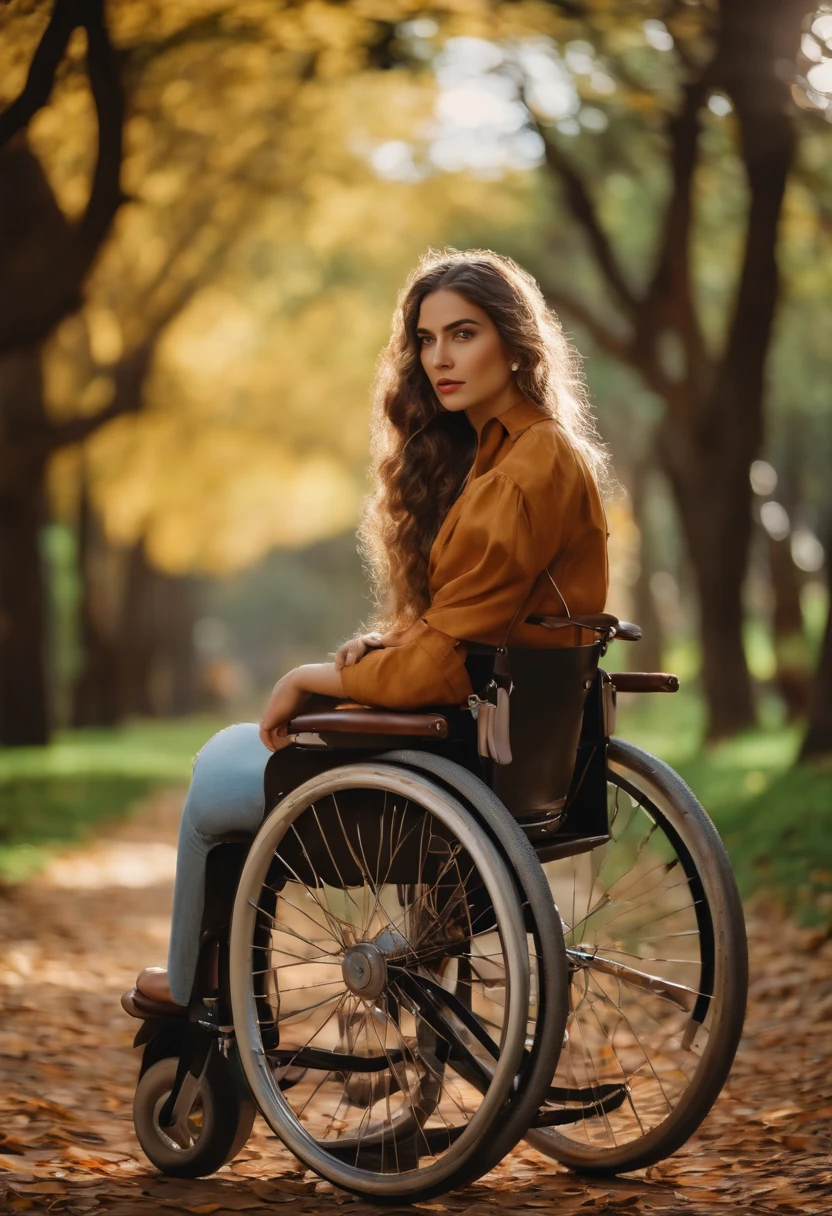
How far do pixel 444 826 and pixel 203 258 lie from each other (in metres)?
13.5

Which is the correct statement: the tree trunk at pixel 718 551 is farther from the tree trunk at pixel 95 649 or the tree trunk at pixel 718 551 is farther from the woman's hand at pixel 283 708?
the tree trunk at pixel 95 649

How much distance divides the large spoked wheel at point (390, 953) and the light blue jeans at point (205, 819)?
0.12 metres

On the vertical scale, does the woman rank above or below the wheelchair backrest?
above

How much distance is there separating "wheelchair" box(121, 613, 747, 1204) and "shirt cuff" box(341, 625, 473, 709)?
0.05 meters

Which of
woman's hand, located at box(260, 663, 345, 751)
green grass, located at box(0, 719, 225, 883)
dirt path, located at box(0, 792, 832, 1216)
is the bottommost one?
green grass, located at box(0, 719, 225, 883)

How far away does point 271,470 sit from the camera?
20.2 m

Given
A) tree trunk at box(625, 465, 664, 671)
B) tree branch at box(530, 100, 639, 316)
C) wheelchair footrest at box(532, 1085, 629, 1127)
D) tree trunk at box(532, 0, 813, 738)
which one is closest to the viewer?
wheelchair footrest at box(532, 1085, 629, 1127)

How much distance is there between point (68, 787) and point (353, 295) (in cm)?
865

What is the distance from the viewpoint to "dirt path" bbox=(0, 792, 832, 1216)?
3.03 metres

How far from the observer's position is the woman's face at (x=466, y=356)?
10.4 ft

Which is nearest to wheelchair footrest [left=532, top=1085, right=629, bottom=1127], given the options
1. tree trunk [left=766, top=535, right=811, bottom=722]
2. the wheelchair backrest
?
the wheelchair backrest

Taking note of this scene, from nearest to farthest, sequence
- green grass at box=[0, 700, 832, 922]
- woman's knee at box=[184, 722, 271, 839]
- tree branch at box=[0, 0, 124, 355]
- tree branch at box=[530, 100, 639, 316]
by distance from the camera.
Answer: woman's knee at box=[184, 722, 271, 839]
tree branch at box=[0, 0, 124, 355]
green grass at box=[0, 700, 832, 922]
tree branch at box=[530, 100, 639, 316]

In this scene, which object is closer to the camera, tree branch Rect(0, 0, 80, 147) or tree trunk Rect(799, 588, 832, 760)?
tree branch Rect(0, 0, 80, 147)

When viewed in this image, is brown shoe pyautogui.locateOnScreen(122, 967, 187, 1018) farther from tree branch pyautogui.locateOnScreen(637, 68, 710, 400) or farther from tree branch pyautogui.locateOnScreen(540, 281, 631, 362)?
tree branch pyautogui.locateOnScreen(540, 281, 631, 362)
